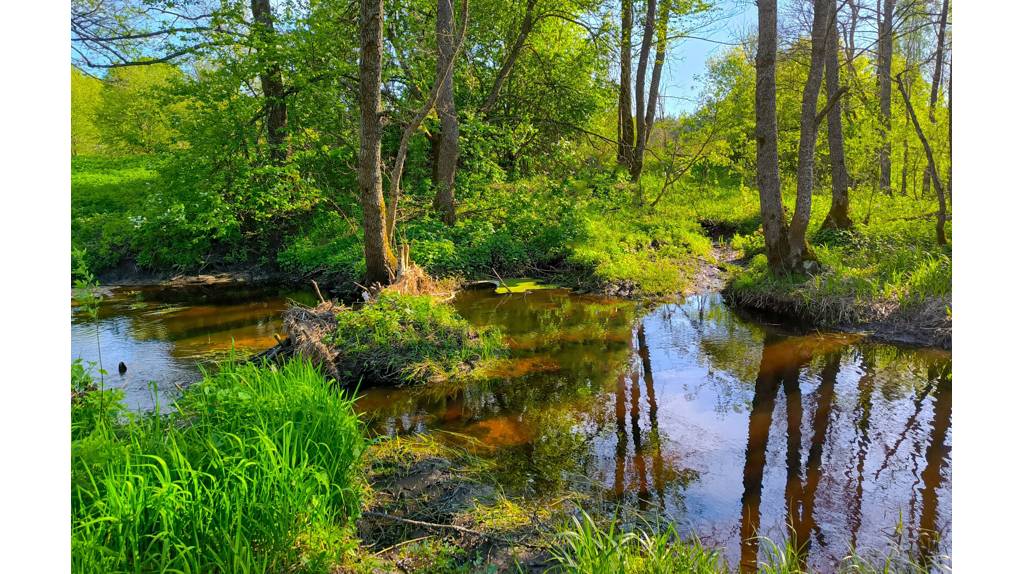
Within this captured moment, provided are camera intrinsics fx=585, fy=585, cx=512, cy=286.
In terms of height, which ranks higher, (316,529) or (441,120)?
(441,120)

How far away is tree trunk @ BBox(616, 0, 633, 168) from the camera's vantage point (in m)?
15.9

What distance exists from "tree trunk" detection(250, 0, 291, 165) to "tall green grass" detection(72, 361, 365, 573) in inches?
375

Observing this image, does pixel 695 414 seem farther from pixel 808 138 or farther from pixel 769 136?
pixel 808 138

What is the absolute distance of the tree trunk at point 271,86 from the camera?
1152 centimetres

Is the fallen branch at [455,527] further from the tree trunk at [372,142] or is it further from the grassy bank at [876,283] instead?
the grassy bank at [876,283]

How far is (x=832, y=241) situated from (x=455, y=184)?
798 centimetres

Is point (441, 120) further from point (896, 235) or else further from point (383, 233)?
point (896, 235)

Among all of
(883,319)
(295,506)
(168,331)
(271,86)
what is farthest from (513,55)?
(295,506)

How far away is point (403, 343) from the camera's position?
21.1 feet

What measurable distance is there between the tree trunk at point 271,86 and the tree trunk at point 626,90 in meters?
8.57

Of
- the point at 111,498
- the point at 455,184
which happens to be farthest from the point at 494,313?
the point at 111,498

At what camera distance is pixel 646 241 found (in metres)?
13.2

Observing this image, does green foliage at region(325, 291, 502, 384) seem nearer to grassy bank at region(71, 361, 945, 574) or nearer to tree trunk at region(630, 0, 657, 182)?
grassy bank at region(71, 361, 945, 574)
